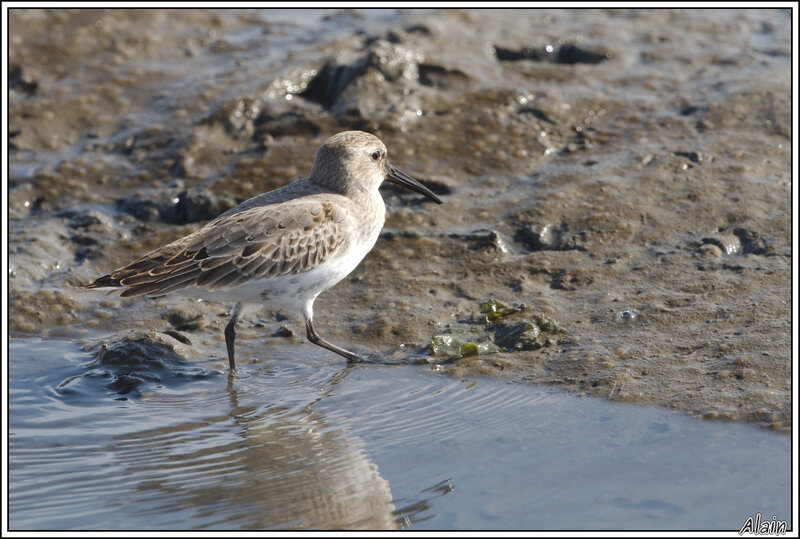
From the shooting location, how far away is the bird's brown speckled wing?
21.5 feet

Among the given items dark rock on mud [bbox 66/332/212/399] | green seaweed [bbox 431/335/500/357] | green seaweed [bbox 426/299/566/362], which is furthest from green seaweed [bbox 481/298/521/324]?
dark rock on mud [bbox 66/332/212/399]

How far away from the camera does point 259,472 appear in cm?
544

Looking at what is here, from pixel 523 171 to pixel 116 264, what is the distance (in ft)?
13.0

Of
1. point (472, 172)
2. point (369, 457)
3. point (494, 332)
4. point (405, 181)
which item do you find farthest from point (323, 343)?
point (472, 172)

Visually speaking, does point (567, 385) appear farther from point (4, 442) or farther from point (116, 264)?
point (116, 264)

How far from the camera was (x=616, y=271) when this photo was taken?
7.71 m

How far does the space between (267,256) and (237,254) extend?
0.70 ft

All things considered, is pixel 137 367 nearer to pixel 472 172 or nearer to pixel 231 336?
pixel 231 336

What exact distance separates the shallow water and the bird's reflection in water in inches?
0.5

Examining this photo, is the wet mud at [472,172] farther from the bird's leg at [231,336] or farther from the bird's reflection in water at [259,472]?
the bird's reflection in water at [259,472]

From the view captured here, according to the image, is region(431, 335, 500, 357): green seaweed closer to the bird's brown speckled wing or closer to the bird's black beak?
the bird's brown speckled wing

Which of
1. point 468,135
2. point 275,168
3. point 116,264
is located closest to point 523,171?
point 468,135

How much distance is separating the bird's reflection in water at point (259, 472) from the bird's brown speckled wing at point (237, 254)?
929mm

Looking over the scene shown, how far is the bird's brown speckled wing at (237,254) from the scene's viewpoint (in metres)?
6.56
